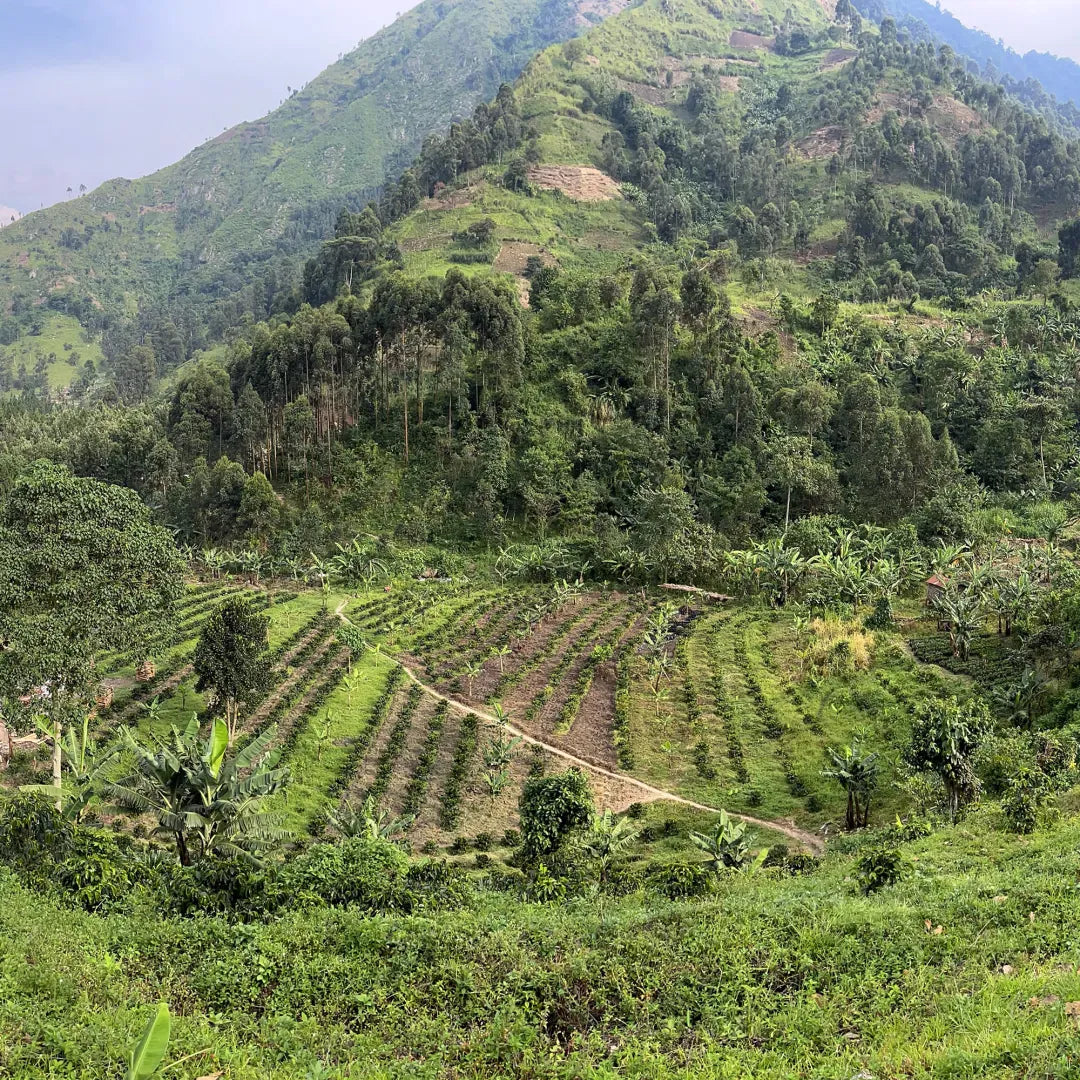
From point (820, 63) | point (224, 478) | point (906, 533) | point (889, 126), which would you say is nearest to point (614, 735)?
point (906, 533)

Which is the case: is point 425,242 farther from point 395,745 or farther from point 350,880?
point 350,880

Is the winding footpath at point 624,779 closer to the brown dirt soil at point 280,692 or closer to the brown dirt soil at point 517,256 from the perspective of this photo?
the brown dirt soil at point 280,692

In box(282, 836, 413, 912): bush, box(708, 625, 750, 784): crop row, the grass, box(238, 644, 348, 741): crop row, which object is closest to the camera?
the grass

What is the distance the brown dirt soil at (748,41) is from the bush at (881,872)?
205735mm

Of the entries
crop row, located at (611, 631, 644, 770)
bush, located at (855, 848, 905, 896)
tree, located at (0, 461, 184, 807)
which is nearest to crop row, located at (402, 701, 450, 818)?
crop row, located at (611, 631, 644, 770)

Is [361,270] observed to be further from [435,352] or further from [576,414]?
[576,414]

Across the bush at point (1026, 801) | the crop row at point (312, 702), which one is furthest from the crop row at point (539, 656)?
the bush at point (1026, 801)

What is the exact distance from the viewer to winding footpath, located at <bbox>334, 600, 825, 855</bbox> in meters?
27.3

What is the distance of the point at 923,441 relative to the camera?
6625 cm

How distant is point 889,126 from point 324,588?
11372 centimetres

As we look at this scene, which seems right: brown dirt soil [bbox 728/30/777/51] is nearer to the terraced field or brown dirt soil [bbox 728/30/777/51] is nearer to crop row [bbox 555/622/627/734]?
the terraced field

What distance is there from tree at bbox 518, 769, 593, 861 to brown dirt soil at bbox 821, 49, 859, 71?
189910 mm

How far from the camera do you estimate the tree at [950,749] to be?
24.9m

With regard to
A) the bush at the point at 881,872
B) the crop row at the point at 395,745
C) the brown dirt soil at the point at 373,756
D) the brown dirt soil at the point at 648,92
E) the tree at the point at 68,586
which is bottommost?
the crop row at the point at 395,745
